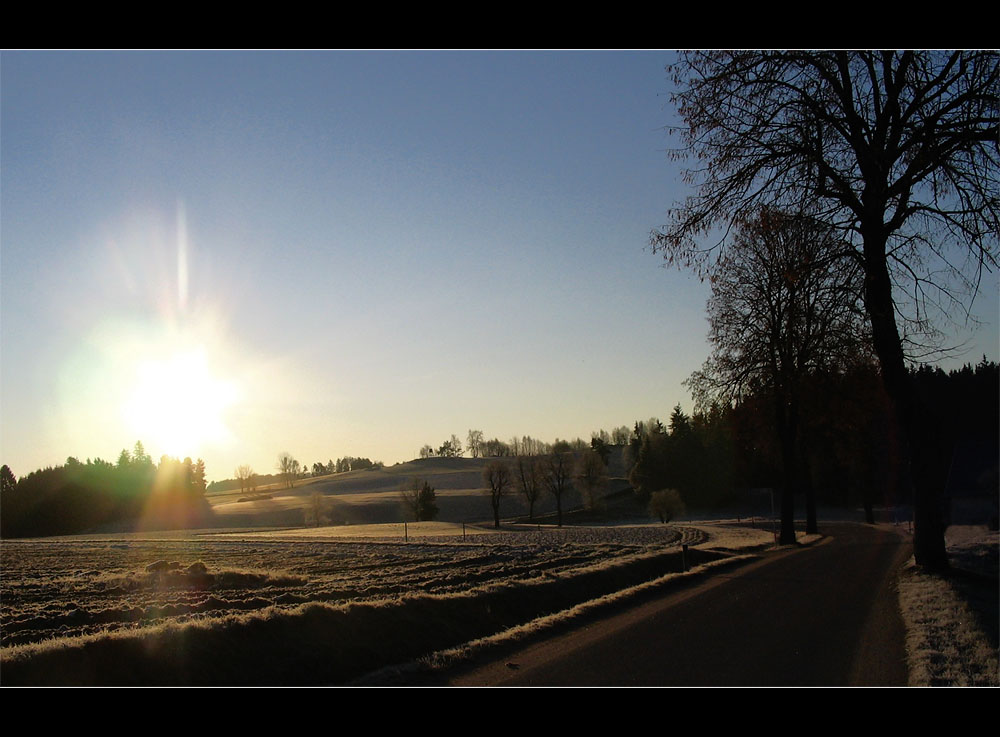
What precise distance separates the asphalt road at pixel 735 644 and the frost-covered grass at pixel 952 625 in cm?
26

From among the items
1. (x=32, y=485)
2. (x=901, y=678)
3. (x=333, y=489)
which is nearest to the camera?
(x=901, y=678)

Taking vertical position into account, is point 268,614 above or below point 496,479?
above

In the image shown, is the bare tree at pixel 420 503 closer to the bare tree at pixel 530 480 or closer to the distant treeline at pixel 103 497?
the bare tree at pixel 530 480

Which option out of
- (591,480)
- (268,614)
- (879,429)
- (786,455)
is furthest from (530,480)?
(268,614)

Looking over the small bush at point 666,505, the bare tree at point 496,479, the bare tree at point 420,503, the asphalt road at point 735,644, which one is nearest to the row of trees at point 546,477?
the bare tree at point 496,479

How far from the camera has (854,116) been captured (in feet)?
47.7

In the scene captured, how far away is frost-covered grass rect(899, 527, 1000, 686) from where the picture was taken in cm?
824

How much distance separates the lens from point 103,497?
91750 mm

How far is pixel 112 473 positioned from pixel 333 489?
70.3 metres

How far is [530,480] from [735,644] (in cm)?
9408

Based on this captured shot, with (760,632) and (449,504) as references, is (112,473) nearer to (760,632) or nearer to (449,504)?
(449,504)

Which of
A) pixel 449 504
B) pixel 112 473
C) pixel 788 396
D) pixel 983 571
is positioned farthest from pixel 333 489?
pixel 983 571

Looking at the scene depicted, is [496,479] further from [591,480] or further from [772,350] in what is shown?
[772,350]

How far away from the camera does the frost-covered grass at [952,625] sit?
27.0ft
